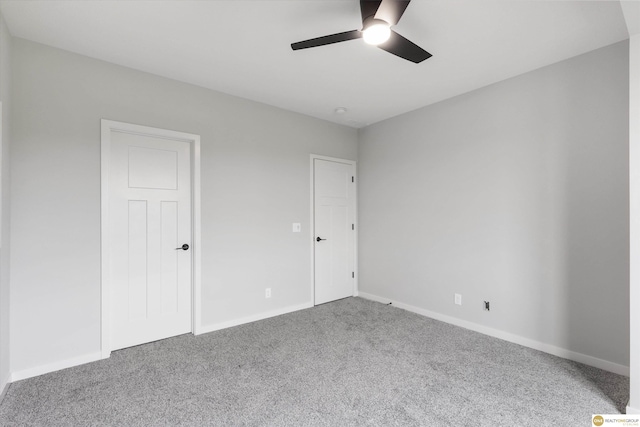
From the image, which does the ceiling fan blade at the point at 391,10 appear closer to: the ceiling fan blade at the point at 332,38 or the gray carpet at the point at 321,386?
the ceiling fan blade at the point at 332,38

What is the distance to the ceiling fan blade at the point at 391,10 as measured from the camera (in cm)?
170

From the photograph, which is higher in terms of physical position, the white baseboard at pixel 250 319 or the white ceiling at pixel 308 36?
the white ceiling at pixel 308 36

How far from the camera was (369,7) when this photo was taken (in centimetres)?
178

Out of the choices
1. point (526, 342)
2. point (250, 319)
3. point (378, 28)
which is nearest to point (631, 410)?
point (526, 342)

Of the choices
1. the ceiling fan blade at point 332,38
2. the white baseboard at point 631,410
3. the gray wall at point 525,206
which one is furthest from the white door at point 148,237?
the white baseboard at point 631,410

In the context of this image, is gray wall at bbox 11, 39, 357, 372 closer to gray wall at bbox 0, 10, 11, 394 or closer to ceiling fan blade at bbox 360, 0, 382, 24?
gray wall at bbox 0, 10, 11, 394

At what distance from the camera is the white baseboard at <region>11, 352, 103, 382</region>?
7.55 feet

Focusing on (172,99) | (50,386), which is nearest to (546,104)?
(172,99)

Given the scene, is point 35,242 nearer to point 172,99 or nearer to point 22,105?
point 22,105

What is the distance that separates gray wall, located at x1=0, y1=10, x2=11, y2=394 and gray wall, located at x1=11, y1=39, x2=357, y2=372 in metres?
0.08

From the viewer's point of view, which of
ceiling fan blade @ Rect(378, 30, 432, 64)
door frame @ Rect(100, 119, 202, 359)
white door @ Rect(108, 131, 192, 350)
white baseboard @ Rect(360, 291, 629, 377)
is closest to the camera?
ceiling fan blade @ Rect(378, 30, 432, 64)

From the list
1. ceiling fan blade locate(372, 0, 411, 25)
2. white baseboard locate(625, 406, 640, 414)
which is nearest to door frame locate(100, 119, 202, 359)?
ceiling fan blade locate(372, 0, 411, 25)

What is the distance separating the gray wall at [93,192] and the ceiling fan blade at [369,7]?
6.73 feet

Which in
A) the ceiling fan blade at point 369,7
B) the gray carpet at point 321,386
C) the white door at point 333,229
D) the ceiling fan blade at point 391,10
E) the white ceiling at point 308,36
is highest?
→ the white ceiling at point 308,36
